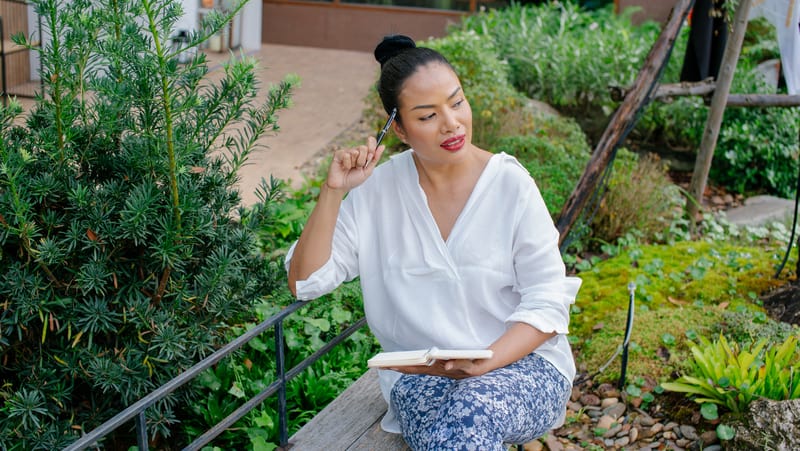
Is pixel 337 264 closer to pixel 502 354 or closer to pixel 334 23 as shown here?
pixel 502 354

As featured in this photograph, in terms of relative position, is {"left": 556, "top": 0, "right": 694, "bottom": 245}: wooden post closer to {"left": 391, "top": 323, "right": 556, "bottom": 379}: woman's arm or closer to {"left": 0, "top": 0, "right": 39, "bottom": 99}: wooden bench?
{"left": 391, "top": 323, "right": 556, "bottom": 379}: woman's arm

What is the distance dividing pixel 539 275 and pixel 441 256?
0.30 metres

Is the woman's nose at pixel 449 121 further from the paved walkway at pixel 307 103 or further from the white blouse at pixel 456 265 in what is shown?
the paved walkway at pixel 307 103

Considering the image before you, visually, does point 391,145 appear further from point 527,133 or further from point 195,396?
point 195,396

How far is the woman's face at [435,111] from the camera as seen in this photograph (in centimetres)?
252

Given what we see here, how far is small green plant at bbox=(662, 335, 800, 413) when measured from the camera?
10.4 ft

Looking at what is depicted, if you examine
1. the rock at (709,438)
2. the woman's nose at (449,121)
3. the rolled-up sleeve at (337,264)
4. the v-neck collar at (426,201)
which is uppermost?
the woman's nose at (449,121)

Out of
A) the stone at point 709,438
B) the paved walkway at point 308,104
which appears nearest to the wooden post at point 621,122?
the stone at point 709,438

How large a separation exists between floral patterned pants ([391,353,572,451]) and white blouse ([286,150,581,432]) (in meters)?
0.08

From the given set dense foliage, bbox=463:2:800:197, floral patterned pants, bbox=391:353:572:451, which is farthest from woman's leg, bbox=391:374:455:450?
dense foliage, bbox=463:2:800:197

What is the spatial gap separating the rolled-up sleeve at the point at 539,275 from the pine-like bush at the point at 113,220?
2.59 ft

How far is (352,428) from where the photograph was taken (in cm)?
278

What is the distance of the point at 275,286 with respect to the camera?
2.91m

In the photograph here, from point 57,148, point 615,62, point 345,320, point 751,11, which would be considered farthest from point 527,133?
point 57,148
